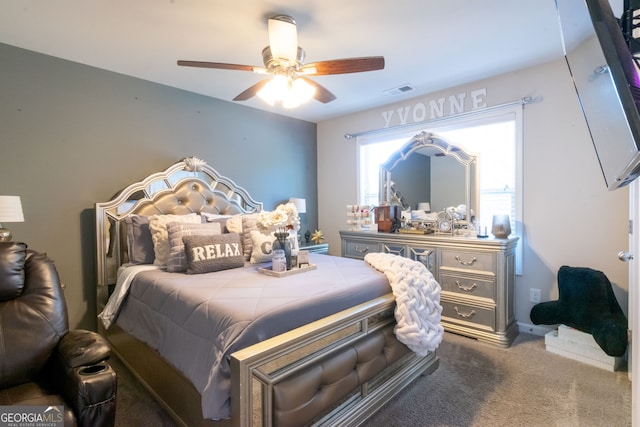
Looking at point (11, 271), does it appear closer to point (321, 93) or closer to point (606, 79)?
point (321, 93)

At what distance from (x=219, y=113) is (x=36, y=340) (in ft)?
9.30

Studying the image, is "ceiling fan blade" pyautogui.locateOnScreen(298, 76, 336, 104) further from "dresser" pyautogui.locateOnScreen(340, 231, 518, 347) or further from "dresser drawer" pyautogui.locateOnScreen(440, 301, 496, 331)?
"dresser drawer" pyautogui.locateOnScreen(440, 301, 496, 331)

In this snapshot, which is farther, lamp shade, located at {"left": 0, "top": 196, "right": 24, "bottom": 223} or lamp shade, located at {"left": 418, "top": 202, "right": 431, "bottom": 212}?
lamp shade, located at {"left": 418, "top": 202, "right": 431, "bottom": 212}

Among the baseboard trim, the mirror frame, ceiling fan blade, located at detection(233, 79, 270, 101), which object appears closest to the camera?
ceiling fan blade, located at detection(233, 79, 270, 101)

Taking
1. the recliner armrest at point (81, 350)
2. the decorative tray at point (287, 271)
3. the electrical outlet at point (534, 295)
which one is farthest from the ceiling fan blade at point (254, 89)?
the electrical outlet at point (534, 295)

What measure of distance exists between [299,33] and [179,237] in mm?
1766

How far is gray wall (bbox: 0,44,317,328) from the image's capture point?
8.24 ft

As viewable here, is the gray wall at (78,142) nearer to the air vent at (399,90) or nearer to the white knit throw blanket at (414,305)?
the air vent at (399,90)

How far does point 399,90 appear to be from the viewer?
352 centimetres

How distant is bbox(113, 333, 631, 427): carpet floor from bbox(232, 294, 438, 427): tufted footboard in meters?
0.16

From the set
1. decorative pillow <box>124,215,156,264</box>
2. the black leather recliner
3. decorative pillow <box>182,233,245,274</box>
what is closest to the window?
decorative pillow <box>182,233,245,274</box>

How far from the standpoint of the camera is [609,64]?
0.82 m

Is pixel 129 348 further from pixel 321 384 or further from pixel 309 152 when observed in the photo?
pixel 309 152

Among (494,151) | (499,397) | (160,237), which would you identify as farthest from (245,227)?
(494,151)
